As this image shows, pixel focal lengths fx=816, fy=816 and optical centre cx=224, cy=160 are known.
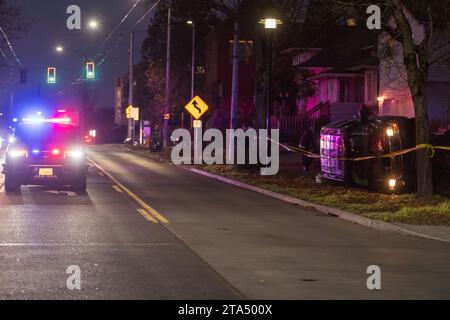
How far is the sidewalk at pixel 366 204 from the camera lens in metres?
15.8

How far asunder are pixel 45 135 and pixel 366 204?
8.76 m

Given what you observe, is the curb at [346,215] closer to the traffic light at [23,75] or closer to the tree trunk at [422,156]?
the tree trunk at [422,156]

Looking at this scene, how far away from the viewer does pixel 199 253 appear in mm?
12008

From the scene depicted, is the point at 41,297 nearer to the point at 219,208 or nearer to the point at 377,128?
the point at 219,208

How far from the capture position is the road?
9227 mm

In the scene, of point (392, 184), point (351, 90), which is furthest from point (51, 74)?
point (392, 184)

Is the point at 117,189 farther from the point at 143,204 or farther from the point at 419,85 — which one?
the point at 419,85

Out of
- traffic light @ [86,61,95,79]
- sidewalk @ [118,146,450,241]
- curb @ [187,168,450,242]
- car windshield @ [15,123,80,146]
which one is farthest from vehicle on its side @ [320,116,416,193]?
traffic light @ [86,61,95,79]

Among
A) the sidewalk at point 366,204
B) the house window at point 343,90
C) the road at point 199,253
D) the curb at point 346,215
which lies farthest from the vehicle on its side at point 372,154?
the house window at point 343,90

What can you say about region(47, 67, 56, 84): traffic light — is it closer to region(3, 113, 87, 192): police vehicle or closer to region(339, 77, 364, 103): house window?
region(339, 77, 364, 103): house window

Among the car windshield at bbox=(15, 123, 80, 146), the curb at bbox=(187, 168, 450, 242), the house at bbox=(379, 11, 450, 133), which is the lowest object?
the curb at bbox=(187, 168, 450, 242)

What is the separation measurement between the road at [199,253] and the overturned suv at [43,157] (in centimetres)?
118

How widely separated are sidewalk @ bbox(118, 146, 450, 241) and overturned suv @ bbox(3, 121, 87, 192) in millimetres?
5811

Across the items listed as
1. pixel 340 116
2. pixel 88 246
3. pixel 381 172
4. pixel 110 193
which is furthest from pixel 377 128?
pixel 340 116
